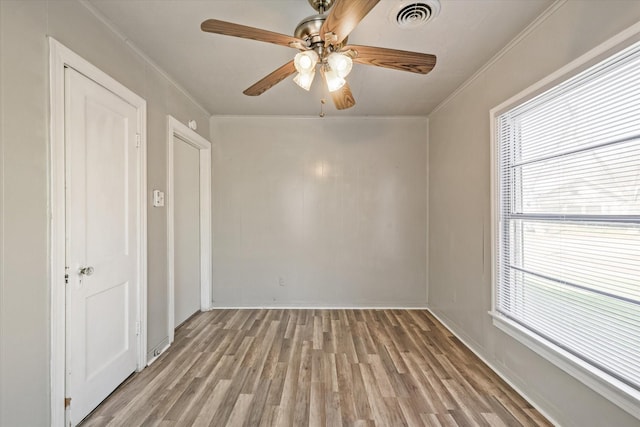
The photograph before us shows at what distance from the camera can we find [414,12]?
5.38ft

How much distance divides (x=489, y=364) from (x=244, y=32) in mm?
3022

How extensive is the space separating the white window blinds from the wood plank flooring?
25.9 inches

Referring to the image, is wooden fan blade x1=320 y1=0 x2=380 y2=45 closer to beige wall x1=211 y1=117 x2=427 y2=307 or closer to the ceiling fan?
the ceiling fan

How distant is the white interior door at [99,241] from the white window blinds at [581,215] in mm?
2965

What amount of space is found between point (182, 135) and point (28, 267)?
1.93 metres

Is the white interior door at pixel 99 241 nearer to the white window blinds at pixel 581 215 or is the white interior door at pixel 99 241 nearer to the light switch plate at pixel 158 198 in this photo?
the light switch plate at pixel 158 198

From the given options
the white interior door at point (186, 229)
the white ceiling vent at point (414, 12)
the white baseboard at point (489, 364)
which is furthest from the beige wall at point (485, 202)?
the white interior door at point (186, 229)

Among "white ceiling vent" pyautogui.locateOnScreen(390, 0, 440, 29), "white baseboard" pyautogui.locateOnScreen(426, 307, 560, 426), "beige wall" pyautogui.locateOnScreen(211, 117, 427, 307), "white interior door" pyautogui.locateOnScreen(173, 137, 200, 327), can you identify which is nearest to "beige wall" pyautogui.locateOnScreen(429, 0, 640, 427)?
"white baseboard" pyautogui.locateOnScreen(426, 307, 560, 426)

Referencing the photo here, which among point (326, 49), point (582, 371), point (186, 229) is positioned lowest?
point (582, 371)

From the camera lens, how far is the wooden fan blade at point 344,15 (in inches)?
41.6

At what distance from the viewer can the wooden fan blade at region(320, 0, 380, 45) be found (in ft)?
3.47

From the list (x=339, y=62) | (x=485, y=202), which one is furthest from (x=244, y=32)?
(x=485, y=202)

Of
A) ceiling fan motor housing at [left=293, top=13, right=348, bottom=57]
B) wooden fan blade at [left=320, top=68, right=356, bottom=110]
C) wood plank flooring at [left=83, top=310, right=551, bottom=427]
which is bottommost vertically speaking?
wood plank flooring at [left=83, top=310, right=551, bottom=427]

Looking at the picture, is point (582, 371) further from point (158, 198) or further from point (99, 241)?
point (158, 198)
